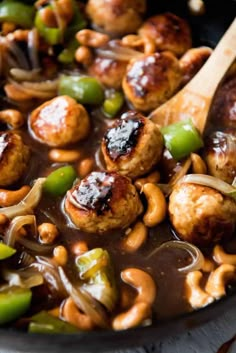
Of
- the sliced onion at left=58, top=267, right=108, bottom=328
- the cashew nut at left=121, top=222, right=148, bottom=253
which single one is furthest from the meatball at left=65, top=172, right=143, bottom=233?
the sliced onion at left=58, top=267, right=108, bottom=328

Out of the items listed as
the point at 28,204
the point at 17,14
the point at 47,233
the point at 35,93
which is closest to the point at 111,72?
the point at 35,93

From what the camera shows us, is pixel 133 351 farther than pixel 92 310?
No

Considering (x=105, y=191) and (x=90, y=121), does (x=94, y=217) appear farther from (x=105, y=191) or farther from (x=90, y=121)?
(x=90, y=121)

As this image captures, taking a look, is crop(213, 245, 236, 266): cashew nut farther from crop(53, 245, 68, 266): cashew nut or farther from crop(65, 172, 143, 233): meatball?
crop(53, 245, 68, 266): cashew nut

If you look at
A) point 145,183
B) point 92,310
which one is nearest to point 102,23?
point 145,183

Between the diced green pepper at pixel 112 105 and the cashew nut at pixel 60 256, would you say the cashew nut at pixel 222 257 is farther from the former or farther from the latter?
the diced green pepper at pixel 112 105

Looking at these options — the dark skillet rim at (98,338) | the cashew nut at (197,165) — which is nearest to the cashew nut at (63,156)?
the cashew nut at (197,165)
